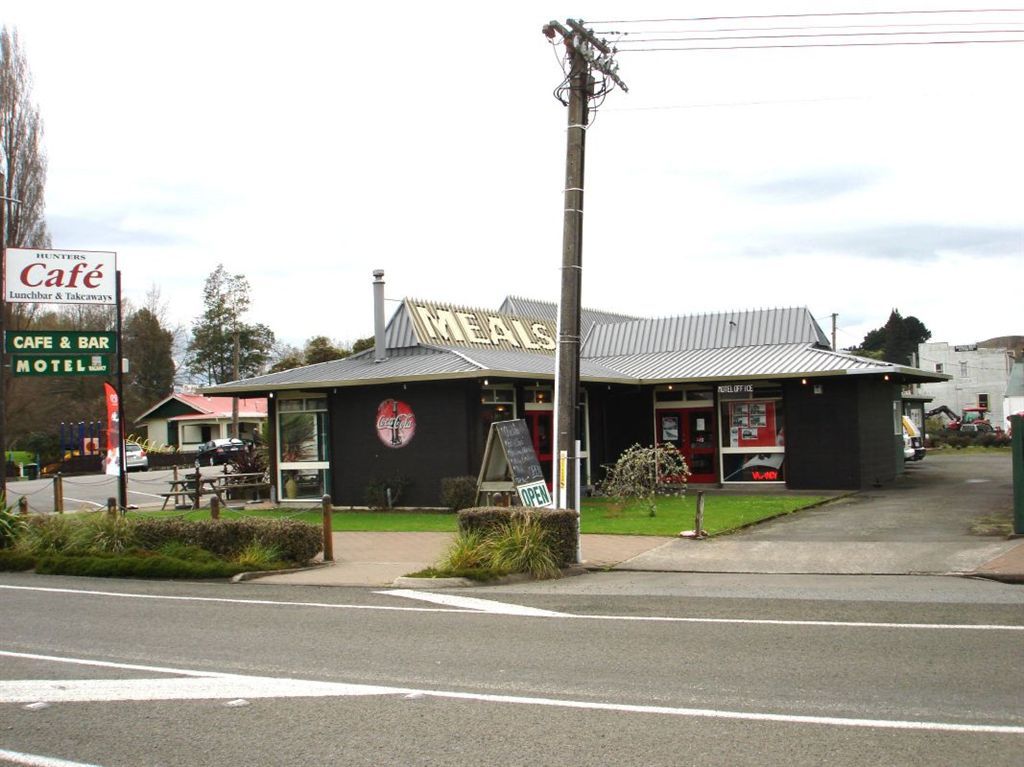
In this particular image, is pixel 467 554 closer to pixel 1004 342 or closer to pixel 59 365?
pixel 59 365

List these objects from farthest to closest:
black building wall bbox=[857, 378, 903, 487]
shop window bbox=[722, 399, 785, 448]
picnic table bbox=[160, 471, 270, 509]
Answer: shop window bbox=[722, 399, 785, 448]
picnic table bbox=[160, 471, 270, 509]
black building wall bbox=[857, 378, 903, 487]

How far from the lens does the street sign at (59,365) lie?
63.4ft

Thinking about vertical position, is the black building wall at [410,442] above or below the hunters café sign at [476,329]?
below

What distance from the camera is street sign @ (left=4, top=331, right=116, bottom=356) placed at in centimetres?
1927

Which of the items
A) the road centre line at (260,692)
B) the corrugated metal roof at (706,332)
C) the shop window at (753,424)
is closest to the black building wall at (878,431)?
the shop window at (753,424)

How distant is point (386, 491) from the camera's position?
77.2 feet

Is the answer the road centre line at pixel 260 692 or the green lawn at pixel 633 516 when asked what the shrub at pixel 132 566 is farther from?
the road centre line at pixel 260 692

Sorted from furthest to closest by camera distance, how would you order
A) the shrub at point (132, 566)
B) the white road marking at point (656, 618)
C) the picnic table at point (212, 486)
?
1. the picnic table at point (212, 486)
2. the shrub at point (132, 566)
3. the white road marking at point (656, 618)

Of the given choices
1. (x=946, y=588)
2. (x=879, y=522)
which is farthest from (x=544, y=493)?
(x=946, y=588)

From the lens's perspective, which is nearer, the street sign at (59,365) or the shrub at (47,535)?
the shrub at (47,535)

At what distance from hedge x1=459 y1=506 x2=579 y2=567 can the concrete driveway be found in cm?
80

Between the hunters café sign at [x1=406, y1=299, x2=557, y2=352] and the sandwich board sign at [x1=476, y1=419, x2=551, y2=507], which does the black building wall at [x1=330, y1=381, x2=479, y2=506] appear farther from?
the sandwich board sign at [x1=476, y1=419, x2=551, y2=507]

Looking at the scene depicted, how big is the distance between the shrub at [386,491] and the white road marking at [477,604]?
1098 centimetres

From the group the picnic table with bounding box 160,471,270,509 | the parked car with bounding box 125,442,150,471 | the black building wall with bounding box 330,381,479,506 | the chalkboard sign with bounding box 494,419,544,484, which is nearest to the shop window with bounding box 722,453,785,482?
the black building wall with bounding box 330,381,479,506
